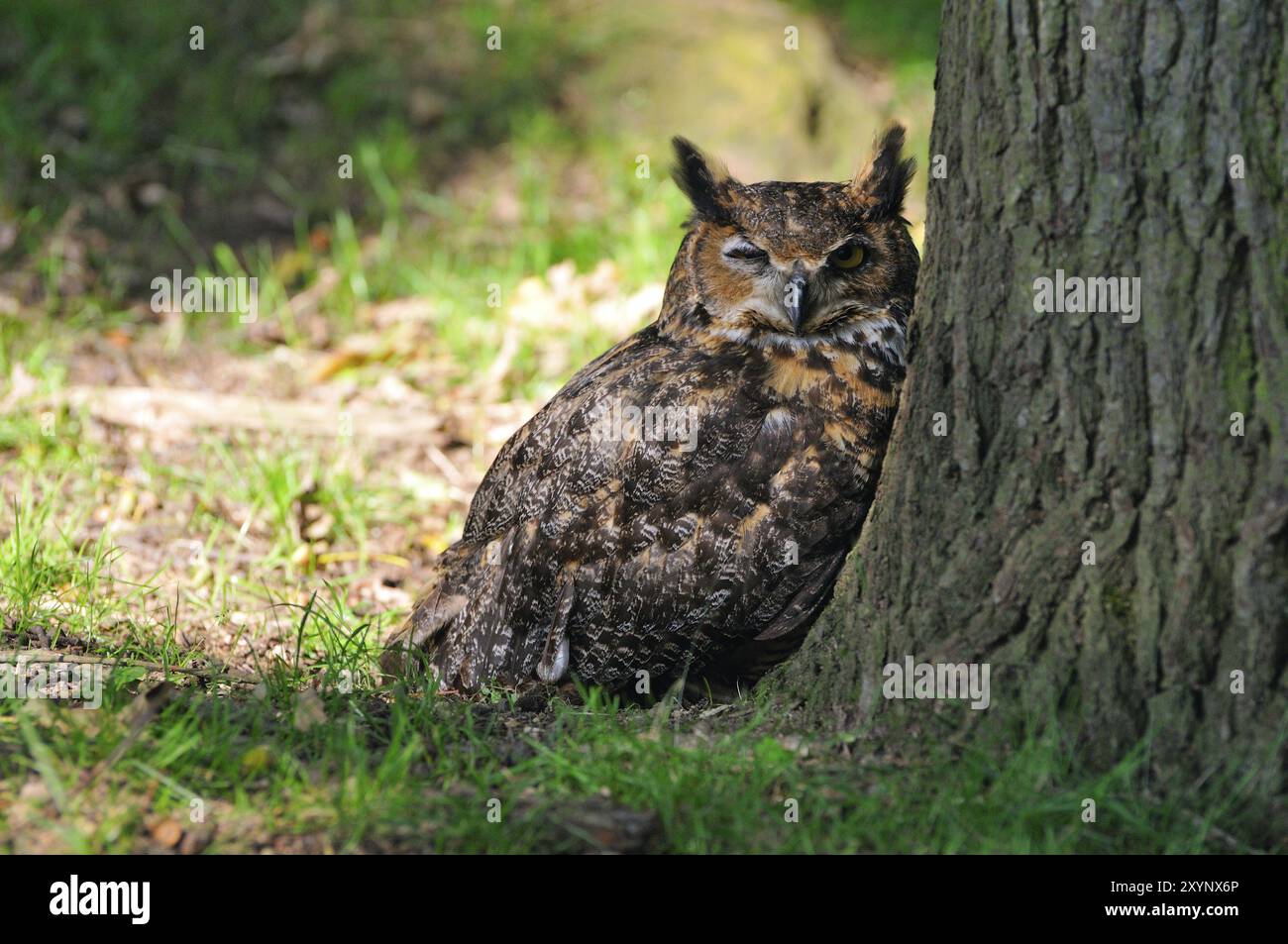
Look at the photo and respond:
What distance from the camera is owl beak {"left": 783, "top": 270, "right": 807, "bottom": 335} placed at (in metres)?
3.73

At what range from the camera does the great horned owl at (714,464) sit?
3656 millimetres

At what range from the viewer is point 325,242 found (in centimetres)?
770

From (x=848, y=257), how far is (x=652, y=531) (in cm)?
96

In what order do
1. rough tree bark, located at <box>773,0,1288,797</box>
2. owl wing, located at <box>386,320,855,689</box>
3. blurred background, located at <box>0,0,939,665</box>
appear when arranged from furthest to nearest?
blurred background, located at <box>0,0,939,665</box>
owl wing, located at <box>386,320,855,689</box>
rough tree bark, located at <box>773,0,1288,797</box>

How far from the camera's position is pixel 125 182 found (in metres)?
7.73

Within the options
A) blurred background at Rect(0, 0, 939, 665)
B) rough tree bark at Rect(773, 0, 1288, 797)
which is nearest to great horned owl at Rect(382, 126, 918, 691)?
rough tree bark at Rect(773, 0, 1288, 797)

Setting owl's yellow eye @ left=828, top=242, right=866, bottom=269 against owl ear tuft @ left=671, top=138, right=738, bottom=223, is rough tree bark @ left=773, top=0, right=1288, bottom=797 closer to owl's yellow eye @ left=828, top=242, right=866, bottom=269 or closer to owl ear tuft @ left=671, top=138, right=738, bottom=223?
owl's yellow eye @ left=828, top=242, right=866, bottom=269

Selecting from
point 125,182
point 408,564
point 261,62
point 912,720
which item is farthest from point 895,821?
point 261,62

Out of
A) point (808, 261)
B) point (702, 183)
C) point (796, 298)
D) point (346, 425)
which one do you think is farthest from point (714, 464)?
point (346, 425)

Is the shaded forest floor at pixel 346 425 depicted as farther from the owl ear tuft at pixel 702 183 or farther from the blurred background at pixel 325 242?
the owl ear tuft at pixel 702 183

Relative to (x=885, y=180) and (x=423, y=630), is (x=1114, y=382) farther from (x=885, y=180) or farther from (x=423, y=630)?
(x=423, y=630)

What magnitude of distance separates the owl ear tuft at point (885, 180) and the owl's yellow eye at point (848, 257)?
12 cm

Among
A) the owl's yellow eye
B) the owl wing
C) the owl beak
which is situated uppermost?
the owl's yellow eye

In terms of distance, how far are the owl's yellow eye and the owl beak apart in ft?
0.43
